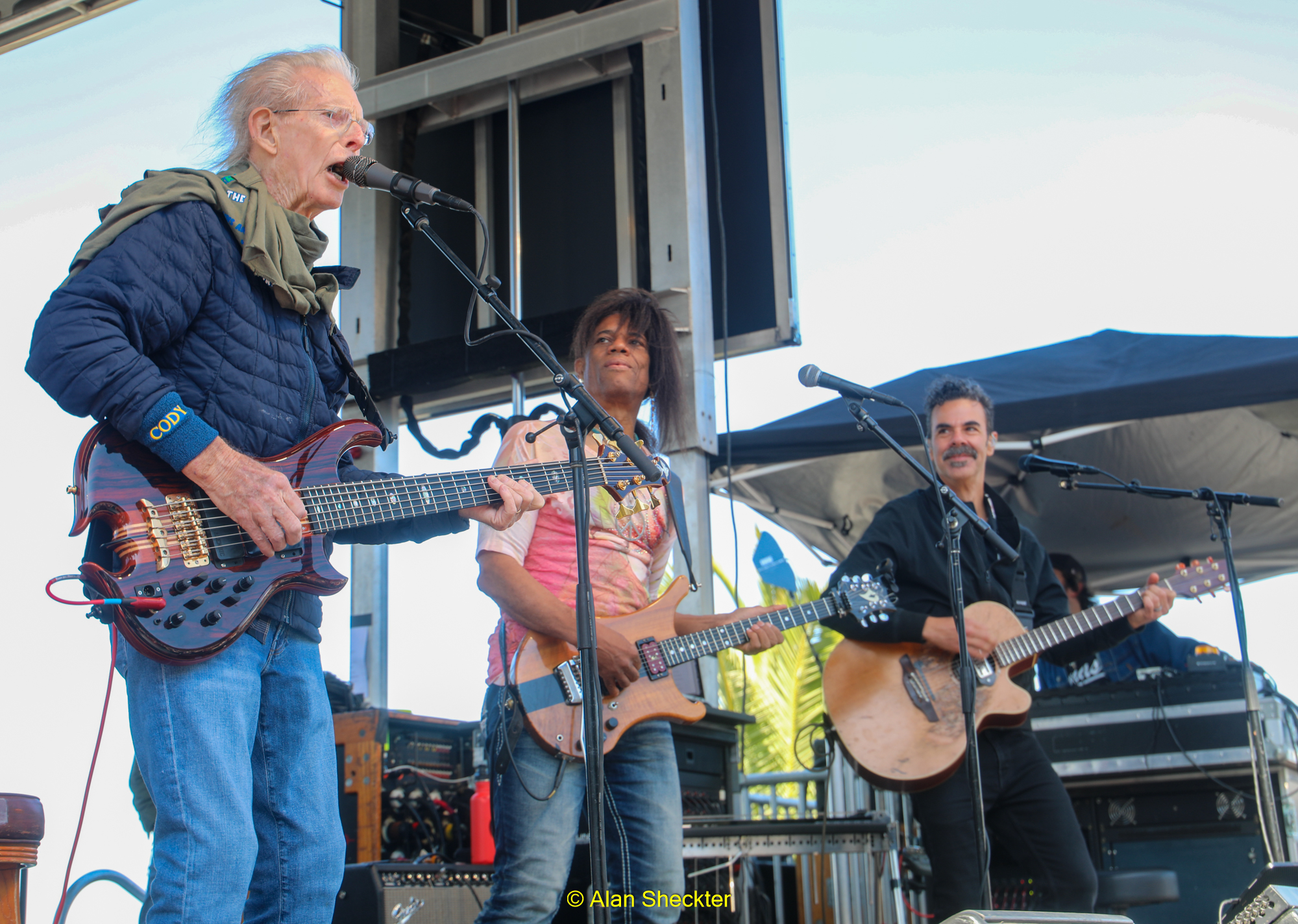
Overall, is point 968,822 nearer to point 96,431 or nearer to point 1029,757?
point 1029,757

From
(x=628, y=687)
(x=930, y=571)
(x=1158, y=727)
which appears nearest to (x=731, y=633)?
(x=628, y=687)

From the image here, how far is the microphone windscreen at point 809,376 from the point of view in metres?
3.01

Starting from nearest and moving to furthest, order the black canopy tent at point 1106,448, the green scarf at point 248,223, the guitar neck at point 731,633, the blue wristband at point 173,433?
the blue wristband at point 173,433 < the green scarf at point 248,223 < the guitar neck at point 731,633 < the black canopy tent at point 1106,448

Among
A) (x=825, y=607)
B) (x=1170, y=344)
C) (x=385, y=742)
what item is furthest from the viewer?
(x=1170, y=344)

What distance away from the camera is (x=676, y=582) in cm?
302

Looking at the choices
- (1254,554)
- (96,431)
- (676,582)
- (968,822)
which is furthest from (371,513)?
(1254,554)

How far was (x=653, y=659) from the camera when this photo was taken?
2.89 metres

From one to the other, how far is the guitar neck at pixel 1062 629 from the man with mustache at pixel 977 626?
0.17ft

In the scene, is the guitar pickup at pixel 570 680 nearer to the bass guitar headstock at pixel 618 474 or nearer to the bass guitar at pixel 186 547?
the bass guitar headstock at pixel 618 474

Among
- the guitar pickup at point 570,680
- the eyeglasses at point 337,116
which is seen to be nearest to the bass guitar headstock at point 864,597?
the guitar pickup at point 570,680

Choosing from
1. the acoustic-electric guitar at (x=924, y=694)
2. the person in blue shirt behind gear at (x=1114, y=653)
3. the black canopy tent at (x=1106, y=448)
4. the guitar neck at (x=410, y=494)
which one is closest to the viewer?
the guitar neck at (x=410, y=494)

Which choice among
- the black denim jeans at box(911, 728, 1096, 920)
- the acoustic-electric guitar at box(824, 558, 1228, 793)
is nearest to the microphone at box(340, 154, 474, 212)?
the acoustic-electric guitar at box(824, 558, 1228, 793)

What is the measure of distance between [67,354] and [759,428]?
4.07 m

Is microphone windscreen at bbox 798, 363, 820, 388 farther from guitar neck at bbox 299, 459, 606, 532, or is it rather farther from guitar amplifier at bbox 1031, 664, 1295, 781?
guitar amplifier at bbox 1031, 664, 1295, 781
